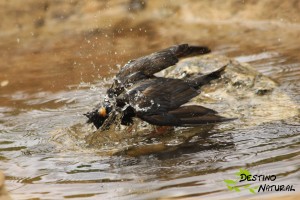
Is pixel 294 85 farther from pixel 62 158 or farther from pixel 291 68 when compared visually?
pixel 62 158

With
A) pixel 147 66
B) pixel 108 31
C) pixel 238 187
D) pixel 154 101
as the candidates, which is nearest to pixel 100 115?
pixel 154 101

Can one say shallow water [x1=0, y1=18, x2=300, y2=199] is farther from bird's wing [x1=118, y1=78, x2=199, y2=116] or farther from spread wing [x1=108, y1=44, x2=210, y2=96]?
spread wing [x1=108, y1=44, x2=210, y2=96]

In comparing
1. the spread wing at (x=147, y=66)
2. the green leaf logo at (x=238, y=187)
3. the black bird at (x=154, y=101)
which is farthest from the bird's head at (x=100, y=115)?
the green leaf logo at (x=238, y=187)

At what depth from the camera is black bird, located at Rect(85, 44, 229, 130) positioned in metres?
6.24

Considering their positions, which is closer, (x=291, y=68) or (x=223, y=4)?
(x=291, y=68)

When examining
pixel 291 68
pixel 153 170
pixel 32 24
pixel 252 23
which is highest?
pixel 32 24

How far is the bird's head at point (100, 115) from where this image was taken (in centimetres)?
641

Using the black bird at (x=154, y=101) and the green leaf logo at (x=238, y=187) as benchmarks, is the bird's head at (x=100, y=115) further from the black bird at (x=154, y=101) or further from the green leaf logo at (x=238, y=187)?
the green leaf logo at (x=238, y=187)

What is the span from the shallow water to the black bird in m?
0.20

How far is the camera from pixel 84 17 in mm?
12703

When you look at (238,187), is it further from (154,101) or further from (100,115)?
(100,115)

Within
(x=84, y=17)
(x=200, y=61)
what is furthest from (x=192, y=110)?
(x=84, y=17)

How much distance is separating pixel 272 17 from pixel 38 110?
5050 millimetres

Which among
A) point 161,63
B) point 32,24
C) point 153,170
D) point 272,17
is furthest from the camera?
point 32,24
